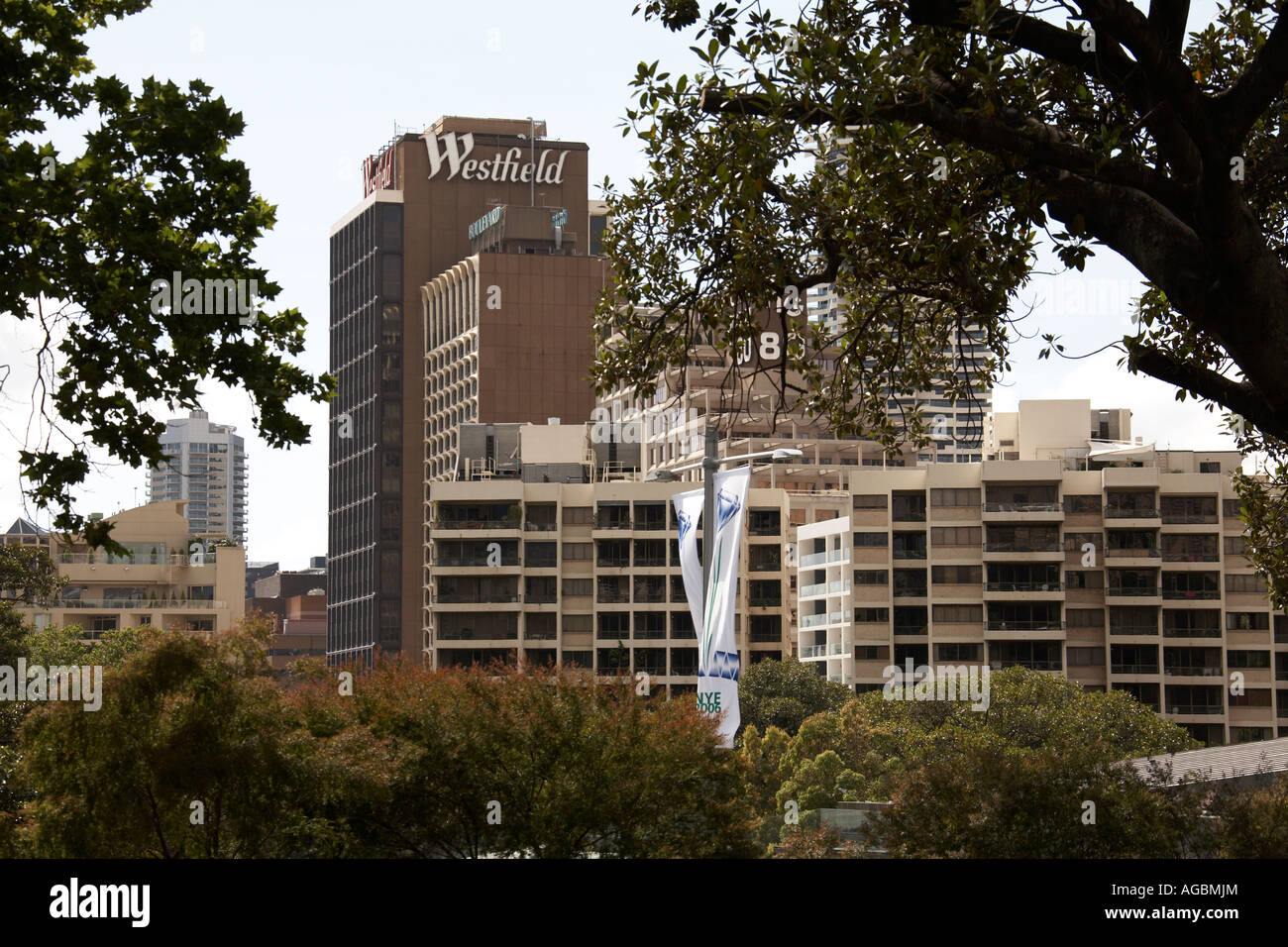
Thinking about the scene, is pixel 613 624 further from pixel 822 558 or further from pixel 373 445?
pixel 373 445

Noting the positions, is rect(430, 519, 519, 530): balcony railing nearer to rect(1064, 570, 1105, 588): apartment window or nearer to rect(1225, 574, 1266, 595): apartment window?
rect(1064, 570, 1105, 588): apartment window

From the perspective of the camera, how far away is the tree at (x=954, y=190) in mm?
11164

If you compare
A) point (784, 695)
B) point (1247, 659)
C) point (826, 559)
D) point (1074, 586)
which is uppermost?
point (826, 559)

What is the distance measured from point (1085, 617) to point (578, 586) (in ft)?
120

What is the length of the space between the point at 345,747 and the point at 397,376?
17235 centimetres

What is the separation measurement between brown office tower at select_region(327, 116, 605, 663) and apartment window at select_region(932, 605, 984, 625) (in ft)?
221

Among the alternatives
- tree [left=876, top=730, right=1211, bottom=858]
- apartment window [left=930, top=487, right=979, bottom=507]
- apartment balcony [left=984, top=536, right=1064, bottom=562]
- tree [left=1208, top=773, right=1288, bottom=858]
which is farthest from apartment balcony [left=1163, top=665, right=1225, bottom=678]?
tree [left=1208, top=773, right=1288, bottom=858]

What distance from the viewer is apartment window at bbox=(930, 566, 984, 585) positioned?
11556 cm

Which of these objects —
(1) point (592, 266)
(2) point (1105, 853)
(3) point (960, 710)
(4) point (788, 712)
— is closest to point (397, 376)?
(1) point (592, 266)

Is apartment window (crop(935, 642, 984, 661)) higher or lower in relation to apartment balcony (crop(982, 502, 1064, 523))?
lower

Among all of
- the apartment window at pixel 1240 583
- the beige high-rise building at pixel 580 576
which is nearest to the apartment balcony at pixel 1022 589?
the apartment window at pixel 1240 583

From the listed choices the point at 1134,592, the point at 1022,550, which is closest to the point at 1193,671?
the point at 1134,592

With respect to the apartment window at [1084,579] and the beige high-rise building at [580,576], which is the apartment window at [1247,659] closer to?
the apartment window at [1084,579]

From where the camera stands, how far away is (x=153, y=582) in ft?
461
